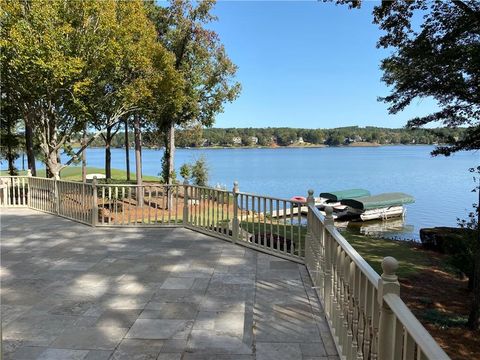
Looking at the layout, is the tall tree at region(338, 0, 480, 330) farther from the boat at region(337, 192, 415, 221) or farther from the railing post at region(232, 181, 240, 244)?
the boat at region(337, 192, 415, 221)

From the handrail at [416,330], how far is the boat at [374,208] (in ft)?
72.3

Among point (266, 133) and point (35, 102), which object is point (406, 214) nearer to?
point (35, 102)

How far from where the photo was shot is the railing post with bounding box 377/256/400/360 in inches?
67.3

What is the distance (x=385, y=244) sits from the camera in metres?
12.4

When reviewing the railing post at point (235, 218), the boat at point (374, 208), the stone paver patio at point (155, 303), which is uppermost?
the railing post at point (235, 218)

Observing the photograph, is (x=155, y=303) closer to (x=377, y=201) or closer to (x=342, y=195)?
(x=377, y=201)

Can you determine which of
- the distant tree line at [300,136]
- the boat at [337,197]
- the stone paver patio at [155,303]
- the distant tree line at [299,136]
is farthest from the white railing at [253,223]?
the distant tree line at [299,136]

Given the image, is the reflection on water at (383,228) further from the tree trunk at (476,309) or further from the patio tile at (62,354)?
the patio tile at (62,354)

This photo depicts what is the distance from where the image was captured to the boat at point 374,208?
23094 mm

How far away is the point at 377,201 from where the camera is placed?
23625mm

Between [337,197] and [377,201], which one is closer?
[377,201]

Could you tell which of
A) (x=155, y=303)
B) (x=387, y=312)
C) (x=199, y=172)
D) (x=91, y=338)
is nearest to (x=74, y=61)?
(x=155, y=303)

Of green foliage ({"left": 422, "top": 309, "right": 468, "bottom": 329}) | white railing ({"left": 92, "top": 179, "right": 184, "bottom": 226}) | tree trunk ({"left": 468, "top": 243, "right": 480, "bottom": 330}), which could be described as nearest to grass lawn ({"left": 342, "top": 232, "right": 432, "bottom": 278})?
green foliage ({"left": 422, "top": 309, "right": 468, "bottom": 329})

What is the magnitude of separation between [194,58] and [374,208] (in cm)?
1416
